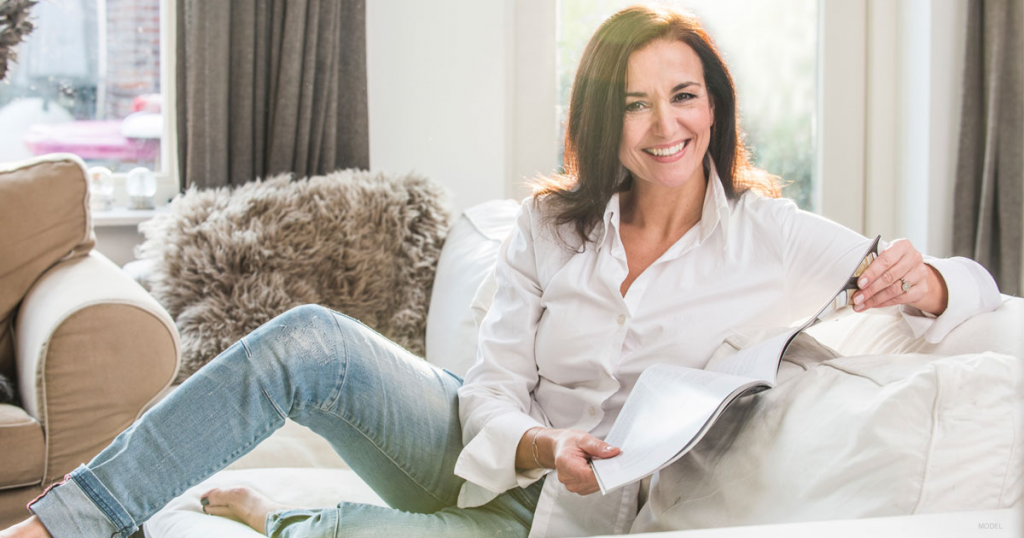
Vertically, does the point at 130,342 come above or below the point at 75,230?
below

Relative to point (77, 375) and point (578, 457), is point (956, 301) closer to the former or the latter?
point (578, 457)

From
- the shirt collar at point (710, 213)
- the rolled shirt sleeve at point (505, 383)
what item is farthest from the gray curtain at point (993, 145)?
the rolled shirt sleeve at point (505, 383)

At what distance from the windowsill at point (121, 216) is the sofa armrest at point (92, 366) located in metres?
0.70

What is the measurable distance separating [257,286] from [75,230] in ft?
1.39

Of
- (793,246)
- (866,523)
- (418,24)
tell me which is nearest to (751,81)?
(418,24)

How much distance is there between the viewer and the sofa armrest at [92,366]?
1.44 m

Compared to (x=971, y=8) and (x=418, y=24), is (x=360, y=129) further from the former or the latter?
(x=971, y=8)

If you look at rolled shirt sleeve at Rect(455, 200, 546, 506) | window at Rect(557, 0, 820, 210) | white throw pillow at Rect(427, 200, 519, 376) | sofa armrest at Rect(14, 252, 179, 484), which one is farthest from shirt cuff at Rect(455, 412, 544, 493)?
window at Rect(557, 0, 820, 210)

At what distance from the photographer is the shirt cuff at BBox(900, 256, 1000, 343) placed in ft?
3.07

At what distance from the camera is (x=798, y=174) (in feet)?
7.86

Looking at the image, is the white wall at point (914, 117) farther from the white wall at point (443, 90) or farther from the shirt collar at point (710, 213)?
the shirt collar at point (710, 213)

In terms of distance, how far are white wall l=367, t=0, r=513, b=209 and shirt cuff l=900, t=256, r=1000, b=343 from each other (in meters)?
1.52

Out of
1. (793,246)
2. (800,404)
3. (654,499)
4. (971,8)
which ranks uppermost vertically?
(971,8)

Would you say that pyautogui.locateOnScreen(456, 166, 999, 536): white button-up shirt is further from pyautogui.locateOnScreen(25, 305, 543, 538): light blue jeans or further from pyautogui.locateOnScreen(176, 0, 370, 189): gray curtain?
pyautogui.locateOnScreen(176, 0, 370, 189): gray curtain
